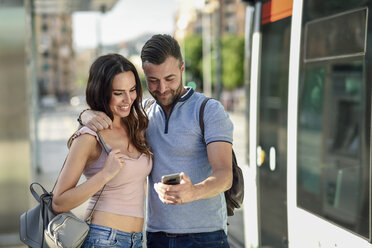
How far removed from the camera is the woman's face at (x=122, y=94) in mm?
2309

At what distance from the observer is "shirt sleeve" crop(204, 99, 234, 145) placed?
226 cm

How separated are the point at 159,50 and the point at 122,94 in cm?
26

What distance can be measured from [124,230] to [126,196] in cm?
16

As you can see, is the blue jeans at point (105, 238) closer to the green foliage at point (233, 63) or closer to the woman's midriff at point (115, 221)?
the woman's midriff at point (115, 221)

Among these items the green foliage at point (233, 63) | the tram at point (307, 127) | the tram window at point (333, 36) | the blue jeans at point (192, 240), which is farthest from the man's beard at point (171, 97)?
the green foliage at point (233, 63)

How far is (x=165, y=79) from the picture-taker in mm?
2352

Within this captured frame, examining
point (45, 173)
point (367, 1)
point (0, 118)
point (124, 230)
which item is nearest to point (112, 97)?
point (124, 230)

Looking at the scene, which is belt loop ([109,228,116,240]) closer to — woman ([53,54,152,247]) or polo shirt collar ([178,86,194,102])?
woman ([53,54,152,247])

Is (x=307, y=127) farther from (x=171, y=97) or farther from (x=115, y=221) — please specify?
(x=115, y=221)

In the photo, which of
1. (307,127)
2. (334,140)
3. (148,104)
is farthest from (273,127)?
(148,104)

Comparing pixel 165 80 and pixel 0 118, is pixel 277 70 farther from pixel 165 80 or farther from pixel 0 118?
pixel 0 118

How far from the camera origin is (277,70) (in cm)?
484

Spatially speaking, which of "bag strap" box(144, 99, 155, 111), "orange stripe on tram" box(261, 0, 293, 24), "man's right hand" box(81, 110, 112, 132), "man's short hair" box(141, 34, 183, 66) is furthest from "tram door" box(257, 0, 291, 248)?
"man's right hand" box(81, 110, 112, 132)

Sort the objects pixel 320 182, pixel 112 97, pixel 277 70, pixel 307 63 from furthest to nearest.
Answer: pixel 320 182, pixel 277 70, pixel 307 63, pixel 112 97
